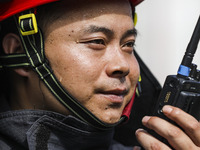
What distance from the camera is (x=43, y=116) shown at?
1.90 m

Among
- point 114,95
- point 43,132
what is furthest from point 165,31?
point 43,132

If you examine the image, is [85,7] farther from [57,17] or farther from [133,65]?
[133,65]

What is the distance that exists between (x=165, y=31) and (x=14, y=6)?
5.15ft

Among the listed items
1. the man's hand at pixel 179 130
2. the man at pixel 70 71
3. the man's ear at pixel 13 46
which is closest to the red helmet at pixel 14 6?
the man at pixel 70 71

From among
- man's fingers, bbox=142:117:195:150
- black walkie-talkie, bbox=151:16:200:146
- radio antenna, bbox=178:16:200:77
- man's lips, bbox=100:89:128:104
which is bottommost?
man's fingers, bbox=142:117:195:150

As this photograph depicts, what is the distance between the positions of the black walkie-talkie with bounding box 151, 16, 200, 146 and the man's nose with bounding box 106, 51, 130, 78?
29 cm

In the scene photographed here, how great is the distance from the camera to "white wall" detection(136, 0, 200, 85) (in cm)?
290

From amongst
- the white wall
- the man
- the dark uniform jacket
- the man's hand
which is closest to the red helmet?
the man

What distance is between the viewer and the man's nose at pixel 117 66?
6.09ft

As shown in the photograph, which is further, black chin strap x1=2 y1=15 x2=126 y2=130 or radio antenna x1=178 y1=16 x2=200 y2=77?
black chin strap x1=2 y1=15 x2=126 y2=130

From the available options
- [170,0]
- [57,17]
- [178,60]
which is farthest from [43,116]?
[170,0]

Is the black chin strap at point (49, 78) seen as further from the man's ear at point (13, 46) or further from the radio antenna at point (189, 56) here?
the radio antenna at point (189, 56)

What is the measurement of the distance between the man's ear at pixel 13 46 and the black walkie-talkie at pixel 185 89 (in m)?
0.96

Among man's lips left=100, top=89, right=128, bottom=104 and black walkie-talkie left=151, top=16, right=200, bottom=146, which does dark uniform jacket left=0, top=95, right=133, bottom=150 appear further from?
black walkie-talkie left=151, top=16, right=200, bottom=146
